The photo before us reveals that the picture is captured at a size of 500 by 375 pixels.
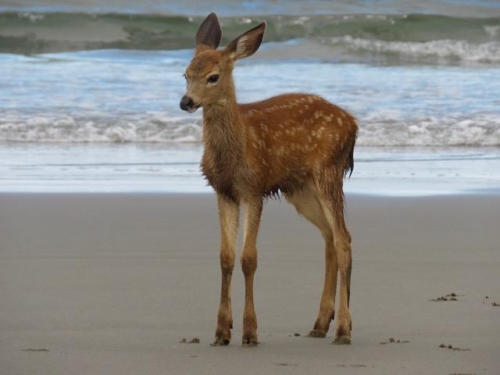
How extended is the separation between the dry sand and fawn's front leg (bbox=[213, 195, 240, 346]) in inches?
5.6

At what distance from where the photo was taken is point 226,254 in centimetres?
693

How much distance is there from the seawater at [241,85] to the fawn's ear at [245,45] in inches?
245

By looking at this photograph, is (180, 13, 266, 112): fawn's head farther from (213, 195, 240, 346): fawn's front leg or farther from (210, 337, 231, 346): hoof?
(210, 337, 231, 346): hoof

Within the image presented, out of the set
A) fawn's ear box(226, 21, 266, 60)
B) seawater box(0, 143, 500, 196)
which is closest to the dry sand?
seawater box(0, 143, 500, 196)

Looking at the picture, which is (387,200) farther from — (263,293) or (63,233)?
(263,293)

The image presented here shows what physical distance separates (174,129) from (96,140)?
1.17m

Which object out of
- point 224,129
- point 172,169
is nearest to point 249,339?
point 224,129

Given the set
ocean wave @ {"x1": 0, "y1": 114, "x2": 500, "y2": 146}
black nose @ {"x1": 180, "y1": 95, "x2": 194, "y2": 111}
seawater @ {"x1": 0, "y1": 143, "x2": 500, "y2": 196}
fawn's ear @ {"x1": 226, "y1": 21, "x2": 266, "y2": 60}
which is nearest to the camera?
black nose @ {"x1": 180, "y1": 95, "x2": 194, "y2": 111}

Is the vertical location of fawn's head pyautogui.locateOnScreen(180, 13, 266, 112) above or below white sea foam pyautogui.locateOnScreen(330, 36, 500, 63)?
above

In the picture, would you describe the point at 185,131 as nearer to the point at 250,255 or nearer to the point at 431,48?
the point at 250,255

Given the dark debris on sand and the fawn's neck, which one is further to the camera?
the dark debris on sand

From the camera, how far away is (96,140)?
62.0ft

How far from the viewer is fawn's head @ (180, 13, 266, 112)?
6754 millimetres

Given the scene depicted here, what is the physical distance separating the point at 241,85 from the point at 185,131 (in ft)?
19.3
